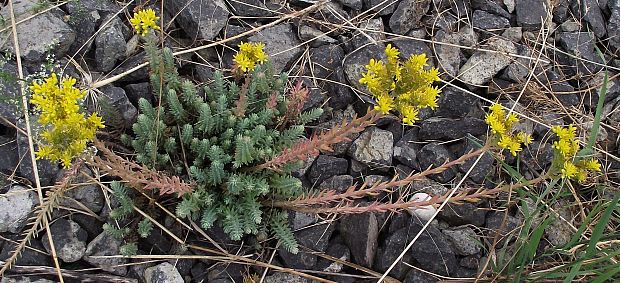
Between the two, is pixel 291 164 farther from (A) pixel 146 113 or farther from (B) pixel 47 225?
(B) pixel 47 225

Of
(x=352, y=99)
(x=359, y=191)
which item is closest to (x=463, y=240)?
(x=359, y=191)

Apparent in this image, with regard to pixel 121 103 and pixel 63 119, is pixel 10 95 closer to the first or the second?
pixel 121 103

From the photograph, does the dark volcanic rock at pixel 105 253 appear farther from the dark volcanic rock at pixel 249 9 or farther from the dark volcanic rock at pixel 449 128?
the dark volcanic rock at pixel 449 128

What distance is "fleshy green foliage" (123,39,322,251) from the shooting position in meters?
2.61

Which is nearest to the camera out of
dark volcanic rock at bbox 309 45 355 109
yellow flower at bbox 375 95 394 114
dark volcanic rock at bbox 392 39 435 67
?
yellow flower at bbox 375 95 394 114

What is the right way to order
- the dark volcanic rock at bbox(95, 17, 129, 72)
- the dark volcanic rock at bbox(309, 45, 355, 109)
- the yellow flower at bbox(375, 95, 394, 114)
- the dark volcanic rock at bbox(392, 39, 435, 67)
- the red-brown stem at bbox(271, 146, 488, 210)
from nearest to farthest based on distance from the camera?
1. the yellow flower at bbox(375, 95, 394, 114)
2. the red-brown stem at bbox(271, 146, 488, 210)
3. the dark volcanic rock at bbox(95, 17, 129, 72)
4. the dark volcanic rock at bbox(309, 45, 355, 109)
5. the dark volcanic rock at bbox(392, 39, 435, 67)

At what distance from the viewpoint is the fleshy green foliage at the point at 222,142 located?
8.57ft

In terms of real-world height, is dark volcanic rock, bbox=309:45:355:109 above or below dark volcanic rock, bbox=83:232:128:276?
above

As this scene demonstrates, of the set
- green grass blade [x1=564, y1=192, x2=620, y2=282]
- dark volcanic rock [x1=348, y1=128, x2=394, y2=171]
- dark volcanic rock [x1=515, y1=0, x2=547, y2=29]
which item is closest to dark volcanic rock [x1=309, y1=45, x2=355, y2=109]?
dark volcanic rock [x1=348, y1=128, x2=394, y2=171]

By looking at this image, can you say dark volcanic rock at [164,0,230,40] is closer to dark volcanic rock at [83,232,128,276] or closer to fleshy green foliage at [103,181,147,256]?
fleshy green foliage at [103,181,147,256]

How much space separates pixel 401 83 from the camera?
2113 millimetres

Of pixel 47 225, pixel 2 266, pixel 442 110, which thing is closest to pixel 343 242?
pixel 442 110

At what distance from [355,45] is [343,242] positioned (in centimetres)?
106

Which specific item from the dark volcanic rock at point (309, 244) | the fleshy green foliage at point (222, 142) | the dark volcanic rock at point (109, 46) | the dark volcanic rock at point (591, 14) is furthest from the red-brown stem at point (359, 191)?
the dark volcanic rock at point (591, 14)
